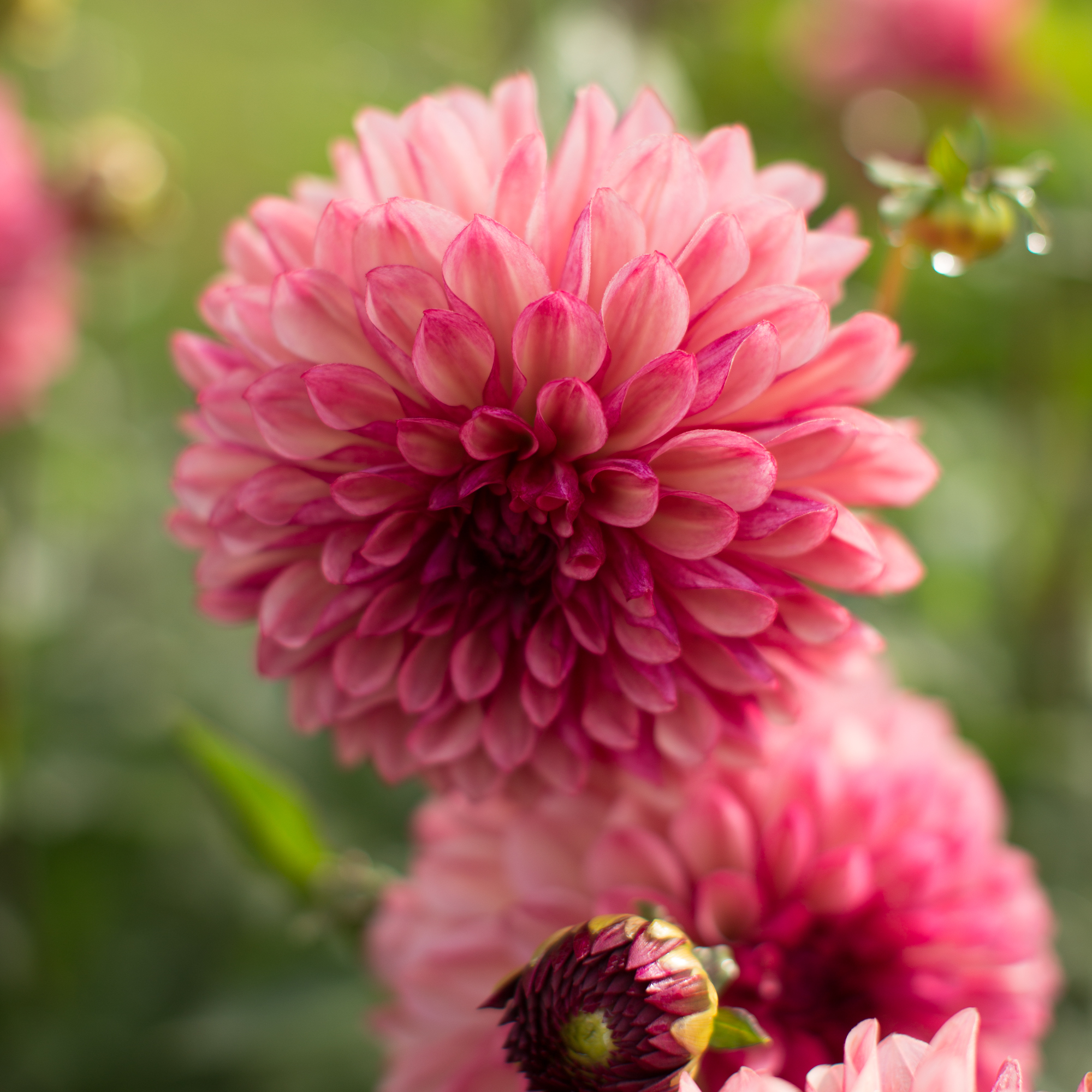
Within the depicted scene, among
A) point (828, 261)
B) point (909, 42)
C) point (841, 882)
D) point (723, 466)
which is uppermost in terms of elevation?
point (909, 42)

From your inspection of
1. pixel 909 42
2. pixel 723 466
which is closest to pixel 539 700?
pixel 723 466

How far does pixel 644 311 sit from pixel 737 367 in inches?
1.6

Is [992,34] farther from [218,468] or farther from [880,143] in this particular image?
[218,468]

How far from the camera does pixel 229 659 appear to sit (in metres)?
1.12

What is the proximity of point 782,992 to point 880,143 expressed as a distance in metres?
1.00

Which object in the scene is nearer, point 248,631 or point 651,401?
point 651,401

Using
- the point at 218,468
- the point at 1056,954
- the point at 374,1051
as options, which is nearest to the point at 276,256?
the point at 218,468

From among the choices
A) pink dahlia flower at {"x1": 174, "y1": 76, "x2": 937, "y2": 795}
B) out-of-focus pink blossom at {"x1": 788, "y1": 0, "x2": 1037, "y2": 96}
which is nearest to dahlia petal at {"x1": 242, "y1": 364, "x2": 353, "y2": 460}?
pink dahlia flower at {"x1": 174, "y1": 76, "x2": 937, "y2": 795}

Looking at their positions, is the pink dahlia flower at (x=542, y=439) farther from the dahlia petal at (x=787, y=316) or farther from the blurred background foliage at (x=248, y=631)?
the blurred background foliage at (x=248, y=631)

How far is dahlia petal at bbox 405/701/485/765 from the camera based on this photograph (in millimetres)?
467

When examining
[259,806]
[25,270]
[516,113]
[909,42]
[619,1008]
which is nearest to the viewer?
[619,1008]

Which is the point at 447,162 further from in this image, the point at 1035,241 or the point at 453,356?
the point at 1035,241

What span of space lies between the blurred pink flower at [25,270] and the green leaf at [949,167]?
92 centimetres

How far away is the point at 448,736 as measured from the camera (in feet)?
1.56
